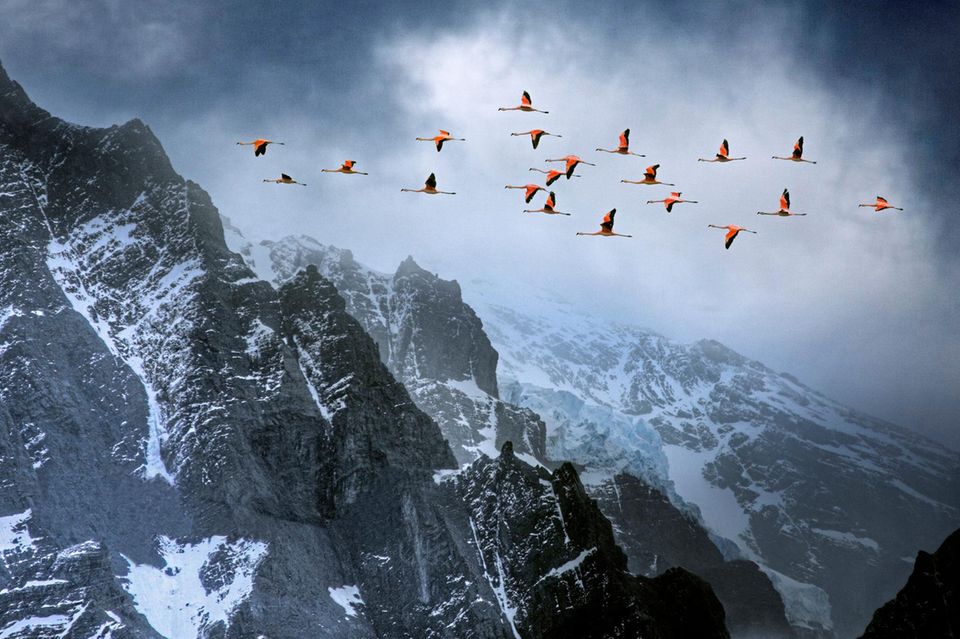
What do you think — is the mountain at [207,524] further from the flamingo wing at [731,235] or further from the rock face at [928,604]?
the flamingo wing at [731,235]

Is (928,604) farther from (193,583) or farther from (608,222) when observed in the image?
(193,583)

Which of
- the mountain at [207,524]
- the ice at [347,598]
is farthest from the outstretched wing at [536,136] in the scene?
the ice at [347,598]

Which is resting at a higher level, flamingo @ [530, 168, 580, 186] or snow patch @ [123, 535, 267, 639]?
flamingo @ [530, 168, 580, 186]

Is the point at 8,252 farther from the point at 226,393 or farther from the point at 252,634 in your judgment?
the point at 252,634

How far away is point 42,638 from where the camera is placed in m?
137

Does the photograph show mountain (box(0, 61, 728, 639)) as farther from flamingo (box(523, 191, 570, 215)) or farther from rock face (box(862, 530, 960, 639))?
flamingo (box(523, 191, 570, 215))

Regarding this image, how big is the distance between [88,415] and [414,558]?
7816 cm

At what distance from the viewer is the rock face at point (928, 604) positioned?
130m

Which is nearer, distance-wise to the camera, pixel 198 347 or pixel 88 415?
pixel 88 415

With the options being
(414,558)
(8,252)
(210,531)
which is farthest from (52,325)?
(414,558)

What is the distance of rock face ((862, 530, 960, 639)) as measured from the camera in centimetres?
12988

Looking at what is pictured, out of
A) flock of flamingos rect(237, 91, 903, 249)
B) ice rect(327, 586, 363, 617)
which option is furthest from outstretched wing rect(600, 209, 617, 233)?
ice rect(327, 586, 363, 617)

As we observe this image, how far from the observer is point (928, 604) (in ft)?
436

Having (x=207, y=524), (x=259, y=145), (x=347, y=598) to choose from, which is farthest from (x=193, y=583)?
(x=259, y=145)
